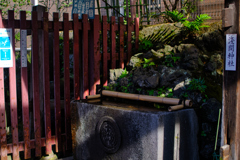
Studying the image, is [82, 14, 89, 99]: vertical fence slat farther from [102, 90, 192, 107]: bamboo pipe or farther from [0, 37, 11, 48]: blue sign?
[0, 37, 11, 48]: blue sign

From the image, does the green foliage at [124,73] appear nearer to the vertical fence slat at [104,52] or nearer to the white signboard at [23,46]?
the vertical fence slat at [104,52]

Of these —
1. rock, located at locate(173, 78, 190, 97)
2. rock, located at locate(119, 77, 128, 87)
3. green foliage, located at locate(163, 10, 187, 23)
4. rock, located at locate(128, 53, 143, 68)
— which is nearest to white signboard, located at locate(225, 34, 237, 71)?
rock, located at locate(173, 78, 190, 97)

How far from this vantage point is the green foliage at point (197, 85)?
4.82 meters

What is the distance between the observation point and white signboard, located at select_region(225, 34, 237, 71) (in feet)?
11.3

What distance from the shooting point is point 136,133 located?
383 centimetres

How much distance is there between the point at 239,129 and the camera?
3.46 m

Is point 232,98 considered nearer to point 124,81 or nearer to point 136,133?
point 136,133

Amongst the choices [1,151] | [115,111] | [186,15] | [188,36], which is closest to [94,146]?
[115,111]

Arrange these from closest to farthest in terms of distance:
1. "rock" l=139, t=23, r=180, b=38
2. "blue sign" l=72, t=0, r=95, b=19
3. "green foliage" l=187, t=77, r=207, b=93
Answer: "green foliage" l=187, t=77, r=207, b=93
"blue sign" l=72, t=0, r=95, b=19
"rock" l=139, t=23, r=180, b=38

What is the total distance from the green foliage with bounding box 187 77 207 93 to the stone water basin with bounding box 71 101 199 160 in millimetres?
722

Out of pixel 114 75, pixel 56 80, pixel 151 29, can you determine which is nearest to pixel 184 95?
pixel 114 75

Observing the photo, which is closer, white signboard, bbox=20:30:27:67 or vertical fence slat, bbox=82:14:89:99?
white signboard, bbox=20:30:27:67

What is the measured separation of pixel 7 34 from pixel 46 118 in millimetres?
1931

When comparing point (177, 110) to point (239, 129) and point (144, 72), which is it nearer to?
point (239, 129)
